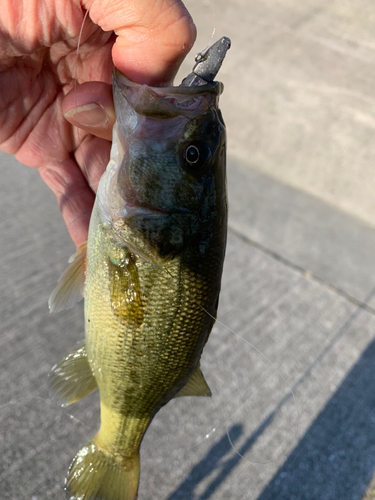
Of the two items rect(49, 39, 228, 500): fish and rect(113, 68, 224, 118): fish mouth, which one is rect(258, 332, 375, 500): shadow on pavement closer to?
rect(49, 39, 228, 500): fish

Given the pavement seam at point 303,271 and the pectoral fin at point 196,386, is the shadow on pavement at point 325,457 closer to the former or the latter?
the pavement seam at point 303,271

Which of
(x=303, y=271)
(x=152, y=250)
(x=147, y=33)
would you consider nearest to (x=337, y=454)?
(x=303, y=271)

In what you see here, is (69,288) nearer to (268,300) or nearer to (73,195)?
(73,195)

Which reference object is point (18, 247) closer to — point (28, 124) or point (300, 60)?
point (28, 124)

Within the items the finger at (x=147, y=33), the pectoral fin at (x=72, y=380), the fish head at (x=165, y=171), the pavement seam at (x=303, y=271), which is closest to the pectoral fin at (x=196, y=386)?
the pectoral fin at (x=72, y=380)

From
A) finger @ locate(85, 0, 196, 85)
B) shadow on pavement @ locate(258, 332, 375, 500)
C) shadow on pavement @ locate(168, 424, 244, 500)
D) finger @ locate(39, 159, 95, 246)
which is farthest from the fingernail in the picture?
shadow on pavement @ locate(258, 332, 375, 500)
